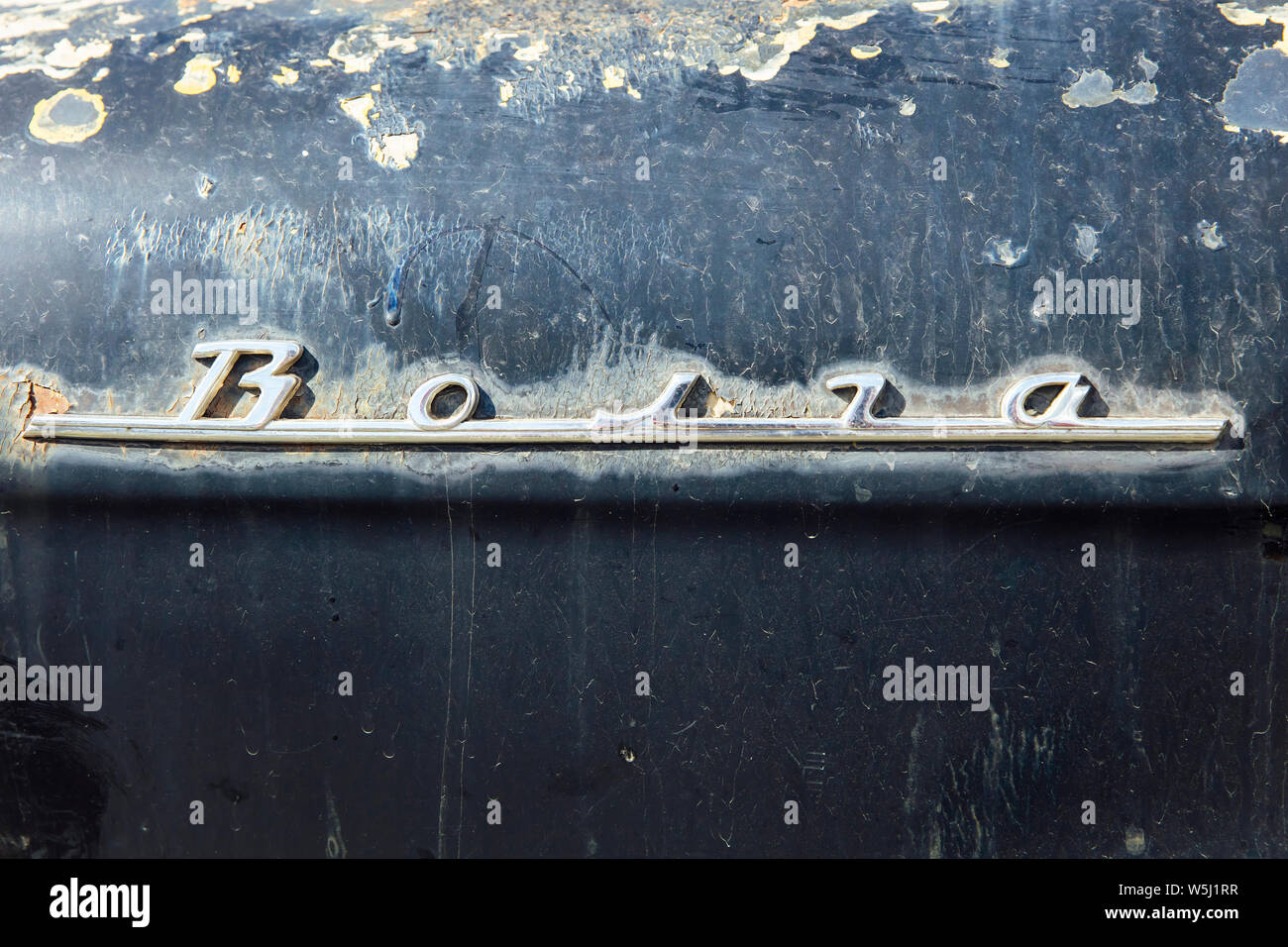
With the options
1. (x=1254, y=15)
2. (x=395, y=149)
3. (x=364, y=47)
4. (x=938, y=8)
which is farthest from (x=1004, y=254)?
(x=364, y=47)

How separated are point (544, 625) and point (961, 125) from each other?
3.03ft

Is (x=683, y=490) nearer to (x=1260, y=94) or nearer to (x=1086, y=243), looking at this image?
(x=1086, y=243)

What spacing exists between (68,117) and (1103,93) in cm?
153

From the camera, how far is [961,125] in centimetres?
126

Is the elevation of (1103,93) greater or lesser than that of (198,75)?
lesser

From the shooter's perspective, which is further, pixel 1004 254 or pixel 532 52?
pixel 532 52

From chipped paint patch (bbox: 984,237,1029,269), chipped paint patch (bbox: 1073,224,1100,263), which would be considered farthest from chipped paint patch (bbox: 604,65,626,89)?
chipped paint patch (bbox: 1073,224,1100,263)

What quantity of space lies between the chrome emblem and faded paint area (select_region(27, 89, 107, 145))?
414 mm

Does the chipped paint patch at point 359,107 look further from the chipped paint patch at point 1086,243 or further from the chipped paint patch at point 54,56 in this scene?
the chipped paint patch at point 1086,243

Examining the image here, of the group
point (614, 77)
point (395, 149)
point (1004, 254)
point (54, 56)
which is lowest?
point (1004, 254)

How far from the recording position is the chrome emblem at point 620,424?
3.89 feet

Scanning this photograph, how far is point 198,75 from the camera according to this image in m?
1.36

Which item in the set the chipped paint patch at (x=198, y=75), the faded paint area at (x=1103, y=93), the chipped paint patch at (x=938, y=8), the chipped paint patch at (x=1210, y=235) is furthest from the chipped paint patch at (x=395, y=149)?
the chipped paint patch at (x=1210, y=235)
